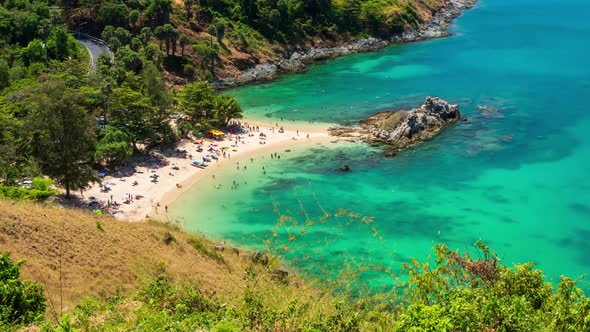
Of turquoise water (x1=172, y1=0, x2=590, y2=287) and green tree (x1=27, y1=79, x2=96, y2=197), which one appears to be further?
green tree (x1=27, y1=79, x2=96, y2=197)

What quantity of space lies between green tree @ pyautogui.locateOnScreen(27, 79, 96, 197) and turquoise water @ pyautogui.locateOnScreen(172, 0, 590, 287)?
1091 centimetres

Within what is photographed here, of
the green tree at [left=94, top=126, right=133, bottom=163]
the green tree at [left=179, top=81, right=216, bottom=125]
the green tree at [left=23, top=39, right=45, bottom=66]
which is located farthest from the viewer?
the green tree at [left=23, top=39, right=45, bottom=66]

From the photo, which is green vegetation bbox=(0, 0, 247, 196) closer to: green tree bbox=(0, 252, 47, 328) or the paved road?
the paved road

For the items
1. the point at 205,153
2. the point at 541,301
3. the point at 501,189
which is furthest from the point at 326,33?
the point at 541,301

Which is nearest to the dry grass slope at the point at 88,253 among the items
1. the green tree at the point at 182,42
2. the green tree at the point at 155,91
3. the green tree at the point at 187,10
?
the green tree at the point at 155,91

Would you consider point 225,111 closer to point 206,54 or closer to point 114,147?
point 114,147

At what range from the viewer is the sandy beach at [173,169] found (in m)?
51.9

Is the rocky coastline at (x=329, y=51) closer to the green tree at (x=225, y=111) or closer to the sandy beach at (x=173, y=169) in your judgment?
the green tree at (x=225, y=111)

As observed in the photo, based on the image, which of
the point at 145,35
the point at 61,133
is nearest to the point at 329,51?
the point at 145,35

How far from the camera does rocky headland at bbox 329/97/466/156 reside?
228ft

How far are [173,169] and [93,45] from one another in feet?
144

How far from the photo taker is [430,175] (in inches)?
2344

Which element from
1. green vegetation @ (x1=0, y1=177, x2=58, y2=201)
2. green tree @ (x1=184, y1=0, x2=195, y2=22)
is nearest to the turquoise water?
green vegetation @ (x1=0, y1=177, x2=58, y2=201)

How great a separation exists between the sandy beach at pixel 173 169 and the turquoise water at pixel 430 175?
2470 mm
